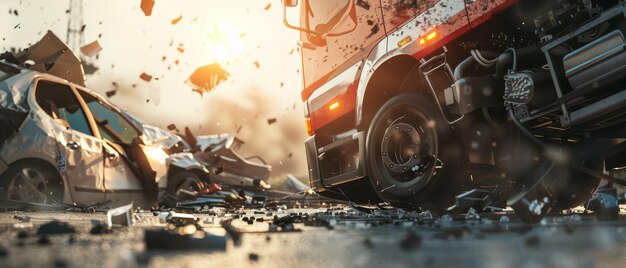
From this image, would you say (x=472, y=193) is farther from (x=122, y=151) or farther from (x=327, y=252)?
(x=122, y=151)

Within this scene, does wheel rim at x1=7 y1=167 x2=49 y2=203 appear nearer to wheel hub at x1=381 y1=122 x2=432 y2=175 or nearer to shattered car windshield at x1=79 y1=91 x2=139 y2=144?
shattered car windshield at x1=79 y1=91 x2=139 y2=144

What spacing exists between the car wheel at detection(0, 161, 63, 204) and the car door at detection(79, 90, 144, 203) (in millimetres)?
636

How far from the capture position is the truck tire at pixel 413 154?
4180 mm

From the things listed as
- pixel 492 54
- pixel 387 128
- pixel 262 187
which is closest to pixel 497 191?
pixel 492 54

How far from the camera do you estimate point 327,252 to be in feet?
6.47

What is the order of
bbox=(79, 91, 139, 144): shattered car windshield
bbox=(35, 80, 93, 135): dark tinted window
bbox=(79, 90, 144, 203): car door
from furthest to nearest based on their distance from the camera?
bbox=(79, 91, 139, 144): shattered car windshield
bbox=(79, 90, 144, 203): car door
bbox=(35, 80, 93, 135): dark tinted window

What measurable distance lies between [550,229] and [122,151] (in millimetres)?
5397

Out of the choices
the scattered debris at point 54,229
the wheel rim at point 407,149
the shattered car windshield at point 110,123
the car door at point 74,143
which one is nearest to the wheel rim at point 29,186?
the car door at point 74,143

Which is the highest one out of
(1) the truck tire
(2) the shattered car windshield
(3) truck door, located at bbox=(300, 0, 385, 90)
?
(3) truck door, located at bbox=(300, 0, 385, 90)

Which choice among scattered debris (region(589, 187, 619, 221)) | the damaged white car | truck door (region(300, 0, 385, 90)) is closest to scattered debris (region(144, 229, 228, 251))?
scattered debris (region(589, 187, 619, 221))

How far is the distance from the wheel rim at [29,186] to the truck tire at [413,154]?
11.0ft

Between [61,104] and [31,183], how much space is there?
1142mm

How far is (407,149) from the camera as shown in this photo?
15.1ft

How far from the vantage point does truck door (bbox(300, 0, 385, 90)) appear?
4.98m
